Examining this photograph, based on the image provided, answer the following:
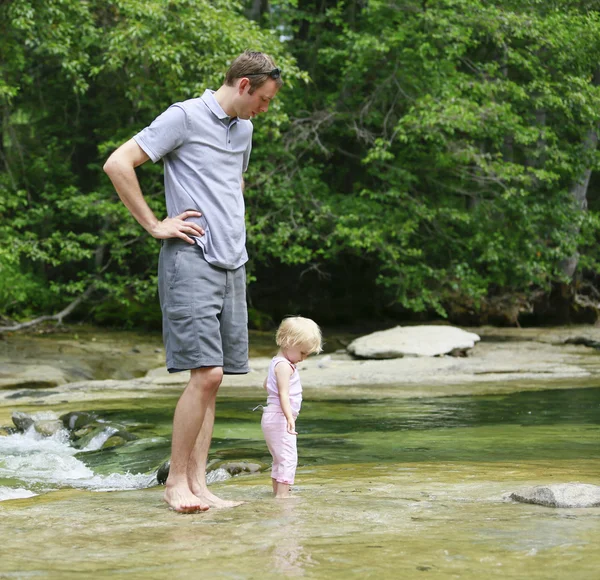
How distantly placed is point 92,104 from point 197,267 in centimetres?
1688

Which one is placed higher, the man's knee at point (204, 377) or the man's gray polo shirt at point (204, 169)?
the man's gray polo shirt at point (204, 169)

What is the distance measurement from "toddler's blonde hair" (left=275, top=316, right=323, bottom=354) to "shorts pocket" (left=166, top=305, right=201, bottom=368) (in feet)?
1.73

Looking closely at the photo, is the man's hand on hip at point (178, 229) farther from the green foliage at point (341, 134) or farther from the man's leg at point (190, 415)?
the green foliage at point (341, 134)

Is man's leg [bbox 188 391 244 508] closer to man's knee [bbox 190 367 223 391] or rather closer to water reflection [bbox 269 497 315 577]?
man's knee [bbox 190 367 223 391]

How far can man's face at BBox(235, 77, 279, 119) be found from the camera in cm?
436

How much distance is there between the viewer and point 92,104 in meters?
20.2

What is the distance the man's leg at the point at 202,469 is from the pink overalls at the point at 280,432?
0.87ft

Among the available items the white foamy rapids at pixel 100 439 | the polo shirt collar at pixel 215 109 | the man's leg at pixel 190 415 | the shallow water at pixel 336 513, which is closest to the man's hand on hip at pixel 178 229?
the polo shirt collar at pixel 215 109

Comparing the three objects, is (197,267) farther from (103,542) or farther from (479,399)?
(479,399)

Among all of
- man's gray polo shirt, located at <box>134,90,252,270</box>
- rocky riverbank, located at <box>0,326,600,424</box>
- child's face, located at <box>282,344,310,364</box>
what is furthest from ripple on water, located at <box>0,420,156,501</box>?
man's gray polo shirt, located at <box>134,90,252,270</box>

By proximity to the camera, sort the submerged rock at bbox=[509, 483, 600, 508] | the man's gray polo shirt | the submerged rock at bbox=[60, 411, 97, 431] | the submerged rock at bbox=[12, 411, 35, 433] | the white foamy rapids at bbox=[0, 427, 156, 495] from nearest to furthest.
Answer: the submerged rock at bbox=[509, 483, 600, 508], the man's gray polo shirt, the white foamy rapids at bbox=[0, 427, 156, 495], the submerged rock at bbox=[12, 411, 35, 433], the submerged rock at bbox=[60, 411, 97, 431]

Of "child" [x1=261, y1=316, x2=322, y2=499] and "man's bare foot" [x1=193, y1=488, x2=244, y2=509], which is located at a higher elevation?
"child" [x1=261, y1=316, x2=322, y2=499]

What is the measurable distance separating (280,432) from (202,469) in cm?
43

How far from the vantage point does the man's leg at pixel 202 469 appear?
4.20 metres
